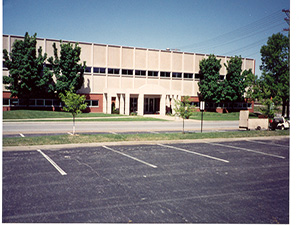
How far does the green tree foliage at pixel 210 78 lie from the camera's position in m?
48.2

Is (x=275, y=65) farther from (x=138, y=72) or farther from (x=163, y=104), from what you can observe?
(x=138, y=72)

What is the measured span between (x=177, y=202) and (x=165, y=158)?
4.80 metres

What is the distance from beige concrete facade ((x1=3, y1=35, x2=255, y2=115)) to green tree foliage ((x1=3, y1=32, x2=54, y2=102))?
10.6ft

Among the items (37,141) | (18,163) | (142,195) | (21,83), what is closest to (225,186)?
(142,195)

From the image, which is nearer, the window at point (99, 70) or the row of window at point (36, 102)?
the row of window at point (36, 102)

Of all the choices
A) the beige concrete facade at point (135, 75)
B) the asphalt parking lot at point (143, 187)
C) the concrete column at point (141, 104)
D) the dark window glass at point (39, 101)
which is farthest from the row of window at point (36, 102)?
the asphalt parking lot at point (143, 187)

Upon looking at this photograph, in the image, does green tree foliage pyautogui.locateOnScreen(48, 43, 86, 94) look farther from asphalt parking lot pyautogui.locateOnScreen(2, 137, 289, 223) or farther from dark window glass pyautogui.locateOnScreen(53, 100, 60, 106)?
asphalt parking lot pyautogui.locateOnScreen(2, 137, 289, 223)

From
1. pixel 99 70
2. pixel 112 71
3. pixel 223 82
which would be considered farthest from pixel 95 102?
pixel 223 82

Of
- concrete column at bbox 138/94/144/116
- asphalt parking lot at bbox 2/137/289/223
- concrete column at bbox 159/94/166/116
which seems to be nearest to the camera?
asphalt parking lot at bbox 2/137/289/223

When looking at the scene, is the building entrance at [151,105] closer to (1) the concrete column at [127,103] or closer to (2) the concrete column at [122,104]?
(2) the concrete column at [122,104]

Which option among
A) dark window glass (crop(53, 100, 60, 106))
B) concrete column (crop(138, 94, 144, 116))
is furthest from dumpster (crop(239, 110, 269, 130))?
dark window glass (crop(53, 100, 60, 106))

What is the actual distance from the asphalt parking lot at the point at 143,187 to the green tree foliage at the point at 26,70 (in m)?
26.8

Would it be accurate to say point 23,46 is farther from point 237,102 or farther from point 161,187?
point 237,102

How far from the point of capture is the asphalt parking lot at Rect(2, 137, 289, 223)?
5617 mm
